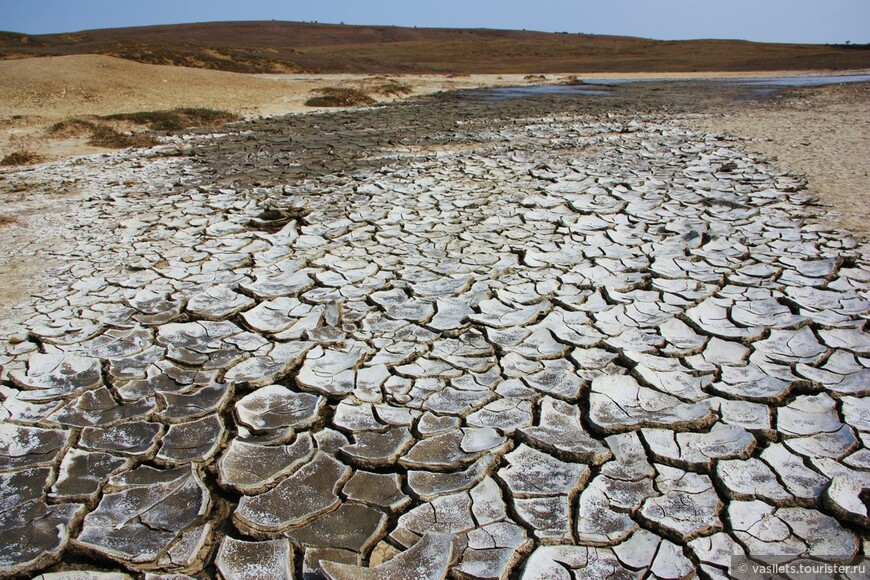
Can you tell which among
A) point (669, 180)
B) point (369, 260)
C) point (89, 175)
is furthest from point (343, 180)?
point (669, 180)

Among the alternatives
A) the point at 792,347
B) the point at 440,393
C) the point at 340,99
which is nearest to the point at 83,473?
the point at 440,393

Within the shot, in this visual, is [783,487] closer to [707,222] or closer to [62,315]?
[707,222]

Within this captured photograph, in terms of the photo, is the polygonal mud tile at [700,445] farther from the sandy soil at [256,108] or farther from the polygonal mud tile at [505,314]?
the sandy soil at [256,108]

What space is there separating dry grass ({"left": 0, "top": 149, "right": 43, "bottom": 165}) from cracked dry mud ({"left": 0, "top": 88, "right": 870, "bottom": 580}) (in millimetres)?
3264

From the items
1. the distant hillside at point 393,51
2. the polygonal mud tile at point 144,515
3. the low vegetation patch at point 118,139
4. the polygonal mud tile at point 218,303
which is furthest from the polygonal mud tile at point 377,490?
the distant hillside at point 393,51

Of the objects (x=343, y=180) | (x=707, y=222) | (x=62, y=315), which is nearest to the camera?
(x=62, y=315)

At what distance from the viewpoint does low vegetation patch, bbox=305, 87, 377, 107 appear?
12.6 m

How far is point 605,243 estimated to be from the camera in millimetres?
3963

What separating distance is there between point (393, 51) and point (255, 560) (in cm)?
4617

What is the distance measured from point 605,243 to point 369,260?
165 centimetres

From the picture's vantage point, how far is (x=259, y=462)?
1.96 metres

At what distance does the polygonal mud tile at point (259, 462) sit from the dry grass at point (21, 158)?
262 inches

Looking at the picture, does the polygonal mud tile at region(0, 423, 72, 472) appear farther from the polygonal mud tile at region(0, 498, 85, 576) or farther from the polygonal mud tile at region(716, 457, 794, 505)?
the polygonal mud tile at region(716, 457, 794, 505)

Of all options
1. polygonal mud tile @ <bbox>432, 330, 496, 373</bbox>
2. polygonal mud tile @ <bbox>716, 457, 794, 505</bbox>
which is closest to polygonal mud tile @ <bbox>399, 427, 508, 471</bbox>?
polygonal mud tile @ <bbox>432, 330, 496, 373</bbox>
